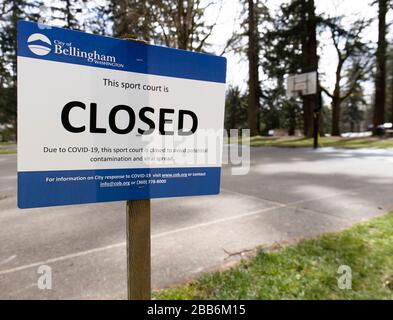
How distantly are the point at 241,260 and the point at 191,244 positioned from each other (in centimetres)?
64

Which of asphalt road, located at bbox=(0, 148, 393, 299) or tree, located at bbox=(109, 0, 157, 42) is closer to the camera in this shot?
asphalt road, located at bbox=(0, 148, 393, 299)

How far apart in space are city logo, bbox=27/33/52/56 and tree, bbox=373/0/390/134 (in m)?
24.7

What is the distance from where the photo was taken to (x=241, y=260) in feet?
9.25

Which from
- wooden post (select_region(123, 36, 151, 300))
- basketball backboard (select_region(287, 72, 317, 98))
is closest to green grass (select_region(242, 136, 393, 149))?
basketball backboard (select_region(287, 72, 317, 98))

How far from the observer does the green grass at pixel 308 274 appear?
225 cm

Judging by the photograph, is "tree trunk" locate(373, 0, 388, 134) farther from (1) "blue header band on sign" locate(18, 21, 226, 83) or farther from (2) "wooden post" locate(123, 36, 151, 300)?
(2) "wooden post" locate(123, 36, 151, 300)

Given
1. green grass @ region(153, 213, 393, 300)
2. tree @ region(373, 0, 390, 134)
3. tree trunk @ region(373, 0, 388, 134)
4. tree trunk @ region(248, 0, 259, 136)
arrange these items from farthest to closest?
tree trunk @ region(373, 0, 388, 134), tree @ region(373, 0, 390, 134), tree trunk @ region(248, 0, 259, 136), green grass @ region(153, 213, 393, 300)

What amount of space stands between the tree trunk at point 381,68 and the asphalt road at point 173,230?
19.4 m

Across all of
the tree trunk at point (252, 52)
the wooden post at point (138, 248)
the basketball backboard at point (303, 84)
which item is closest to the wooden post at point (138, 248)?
the wooden post at point (138, 248)

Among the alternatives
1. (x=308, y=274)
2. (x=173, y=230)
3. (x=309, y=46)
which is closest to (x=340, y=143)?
(x=309, y=46)

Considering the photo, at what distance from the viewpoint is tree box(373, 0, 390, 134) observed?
2046cm

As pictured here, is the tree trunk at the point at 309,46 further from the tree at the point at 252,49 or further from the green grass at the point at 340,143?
the tree at the point at 252,49
